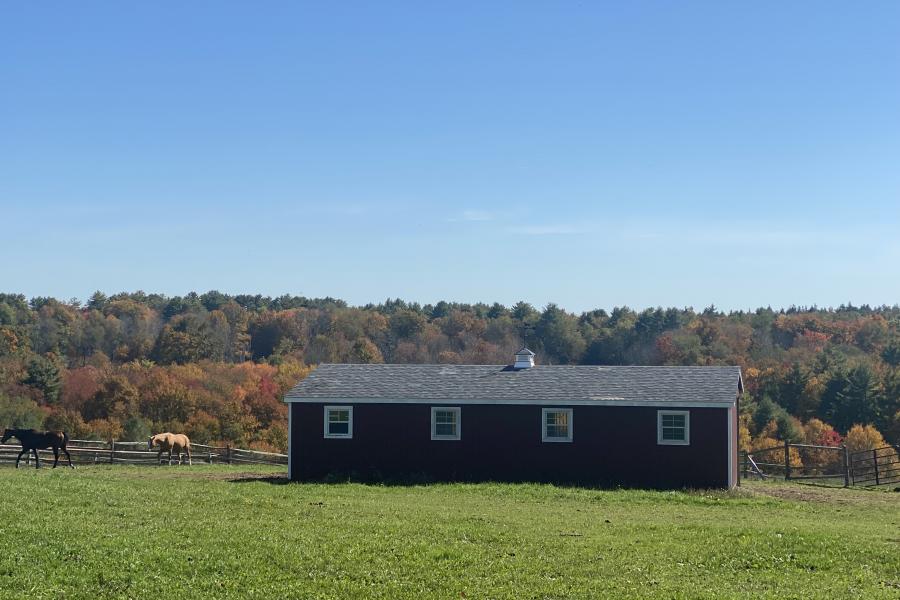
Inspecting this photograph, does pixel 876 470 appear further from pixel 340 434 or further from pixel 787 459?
pixel 340 434

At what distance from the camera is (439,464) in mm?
34094

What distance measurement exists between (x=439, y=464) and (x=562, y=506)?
7584mm

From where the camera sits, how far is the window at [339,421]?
113ft

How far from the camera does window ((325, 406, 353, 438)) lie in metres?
34.6

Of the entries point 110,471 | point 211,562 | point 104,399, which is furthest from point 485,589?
point 104,399

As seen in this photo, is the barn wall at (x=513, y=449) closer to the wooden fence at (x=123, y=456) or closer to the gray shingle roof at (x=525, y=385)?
the gray shingle roof at (x=525, y=385)

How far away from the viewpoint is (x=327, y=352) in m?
118

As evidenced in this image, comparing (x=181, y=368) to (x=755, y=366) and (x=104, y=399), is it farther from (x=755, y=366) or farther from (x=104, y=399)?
(x=755, y=366)

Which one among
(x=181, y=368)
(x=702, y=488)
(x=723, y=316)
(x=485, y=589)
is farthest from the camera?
(x=723, y=316)

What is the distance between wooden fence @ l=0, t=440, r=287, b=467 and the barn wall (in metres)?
9.79

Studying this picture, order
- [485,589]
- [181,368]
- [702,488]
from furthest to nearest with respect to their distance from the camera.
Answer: [181,368] → [702,488] → [485,589]

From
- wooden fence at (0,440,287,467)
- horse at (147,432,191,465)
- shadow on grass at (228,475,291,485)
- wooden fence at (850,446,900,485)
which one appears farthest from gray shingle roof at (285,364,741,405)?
wooden fence at (0,440,287,467)

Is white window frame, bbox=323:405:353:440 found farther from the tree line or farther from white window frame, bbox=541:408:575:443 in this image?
the tree line

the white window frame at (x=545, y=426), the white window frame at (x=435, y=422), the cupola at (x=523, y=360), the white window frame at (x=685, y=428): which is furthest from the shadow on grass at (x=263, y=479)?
the white window frame at (x=685, y=428)
